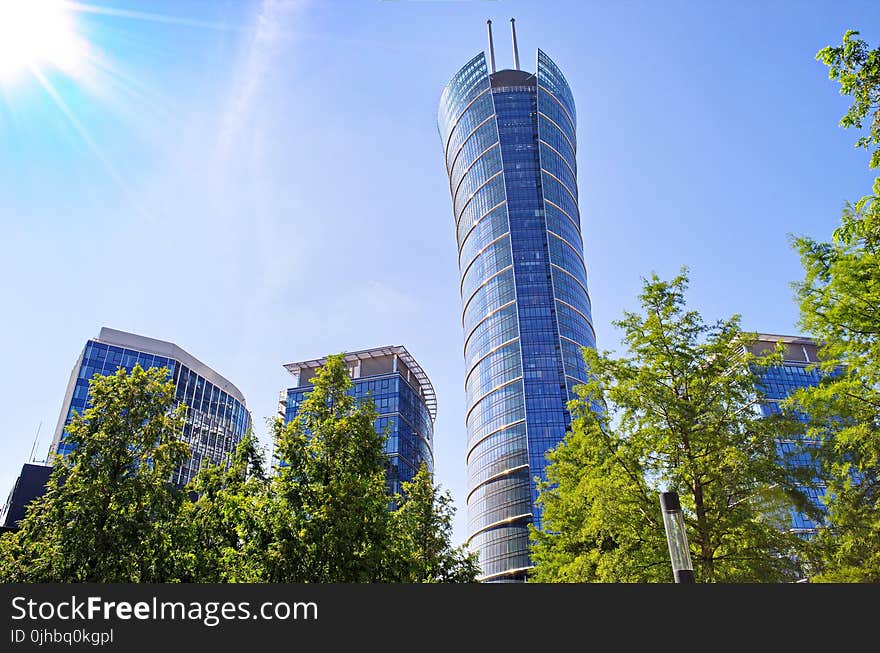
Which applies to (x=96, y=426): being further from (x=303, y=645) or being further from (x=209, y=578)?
(x=303, y=645)

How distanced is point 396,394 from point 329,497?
95330 mm

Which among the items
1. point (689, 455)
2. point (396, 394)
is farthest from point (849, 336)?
point (396, 394)

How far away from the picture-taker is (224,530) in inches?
662

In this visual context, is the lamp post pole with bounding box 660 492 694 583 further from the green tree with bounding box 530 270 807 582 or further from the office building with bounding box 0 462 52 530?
the office building with bounding box 0 462 52 530

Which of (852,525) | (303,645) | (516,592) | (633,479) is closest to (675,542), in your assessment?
(516,592)

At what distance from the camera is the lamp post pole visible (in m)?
7.57

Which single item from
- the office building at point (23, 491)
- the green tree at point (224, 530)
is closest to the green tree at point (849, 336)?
the green tree at point (224, 530)

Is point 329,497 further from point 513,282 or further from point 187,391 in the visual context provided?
point 513,282

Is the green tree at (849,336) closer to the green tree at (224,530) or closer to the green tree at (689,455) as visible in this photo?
the green tree at (689,455)

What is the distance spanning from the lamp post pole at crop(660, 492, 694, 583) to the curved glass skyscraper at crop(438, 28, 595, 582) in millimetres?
93752

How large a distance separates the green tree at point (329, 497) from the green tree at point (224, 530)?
0.45 meters

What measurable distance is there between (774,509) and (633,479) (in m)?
3.38

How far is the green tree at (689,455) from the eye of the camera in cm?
1409

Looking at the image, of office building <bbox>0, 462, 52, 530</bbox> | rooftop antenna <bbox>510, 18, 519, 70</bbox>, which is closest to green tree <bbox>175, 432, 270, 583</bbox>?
office building <bbox>0, 462, 52, 530</bbox>
